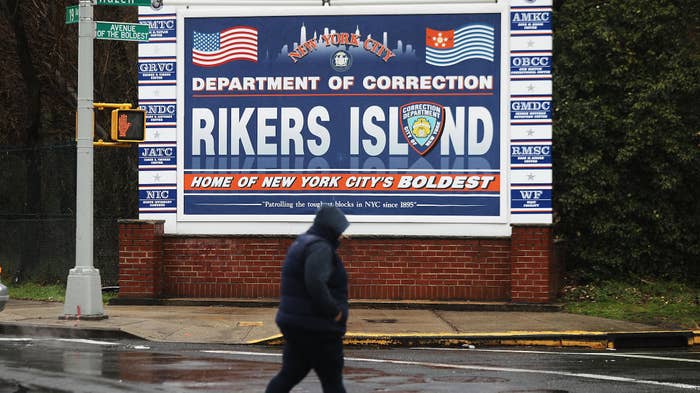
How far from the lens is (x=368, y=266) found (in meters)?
18.4

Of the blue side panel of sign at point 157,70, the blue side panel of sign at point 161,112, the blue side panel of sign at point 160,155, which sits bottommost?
the blue side panel of sign at point 160,155

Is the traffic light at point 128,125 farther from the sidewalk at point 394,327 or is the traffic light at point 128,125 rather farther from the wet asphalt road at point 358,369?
the wet asphalt road at point 358,369

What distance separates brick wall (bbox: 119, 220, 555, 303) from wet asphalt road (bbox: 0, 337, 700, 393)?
3710 millimetres

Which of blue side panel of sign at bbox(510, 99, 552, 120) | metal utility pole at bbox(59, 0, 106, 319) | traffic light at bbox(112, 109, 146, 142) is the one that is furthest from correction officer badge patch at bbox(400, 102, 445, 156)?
metal utility pole at bbox(59, 0, 106, 319)

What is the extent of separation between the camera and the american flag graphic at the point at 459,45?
18250 millimetres

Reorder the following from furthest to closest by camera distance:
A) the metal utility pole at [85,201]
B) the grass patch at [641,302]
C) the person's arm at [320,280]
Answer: the grass patch at [641,302], the metal utility pole at [85,201], the person's arm at [320,280]

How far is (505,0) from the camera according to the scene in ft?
59.6

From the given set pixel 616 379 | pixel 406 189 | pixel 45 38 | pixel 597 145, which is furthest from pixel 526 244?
pixel 45 38

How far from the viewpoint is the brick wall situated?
17.9 m

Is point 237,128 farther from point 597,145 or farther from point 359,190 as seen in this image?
point 597,145

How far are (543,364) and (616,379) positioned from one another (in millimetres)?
1276

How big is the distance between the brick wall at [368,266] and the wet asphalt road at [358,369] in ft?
12.2

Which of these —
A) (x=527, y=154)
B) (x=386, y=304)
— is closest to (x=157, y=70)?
(x=386, y=304)

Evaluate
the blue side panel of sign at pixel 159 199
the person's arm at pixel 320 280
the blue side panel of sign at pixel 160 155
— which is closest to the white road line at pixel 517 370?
the person's arm at pixel 320 280
